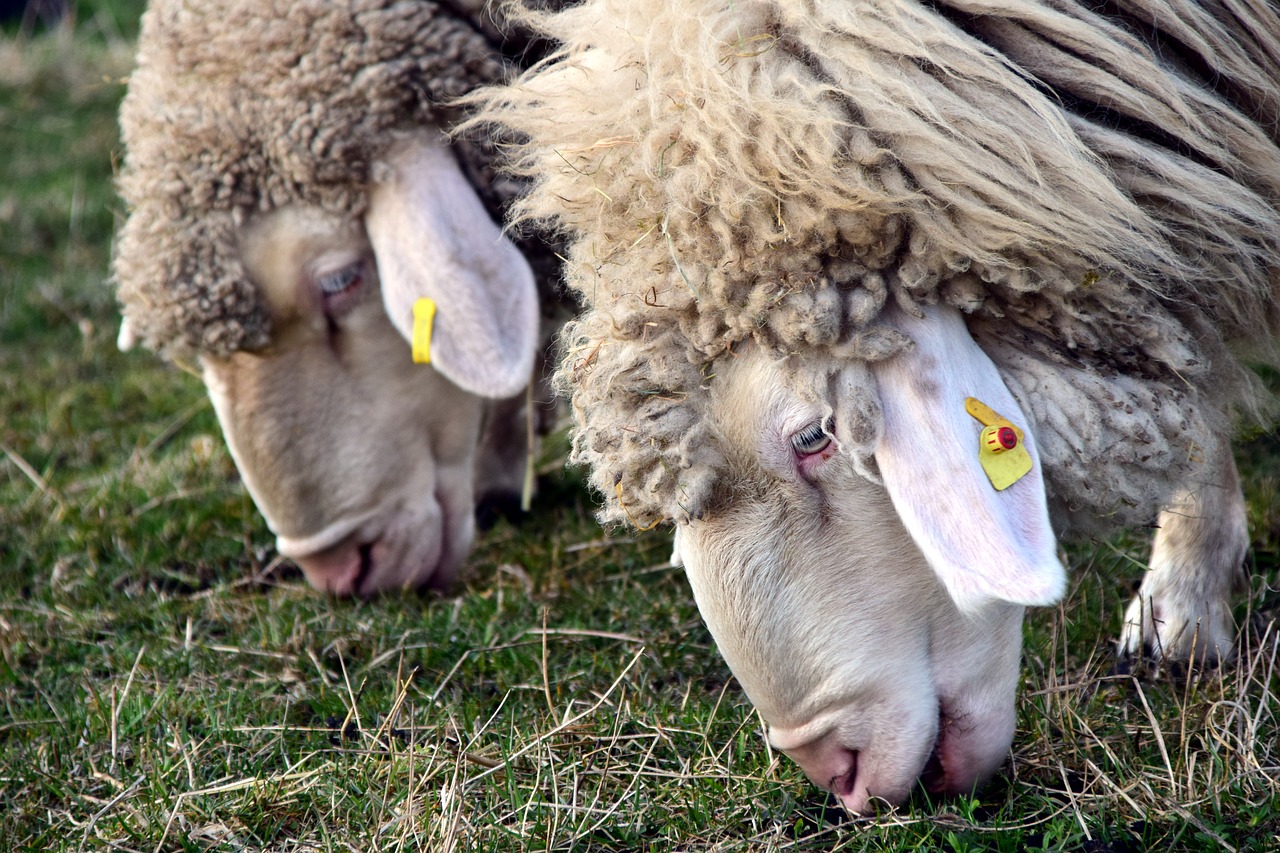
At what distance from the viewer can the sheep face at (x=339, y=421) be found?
3240 millimetres

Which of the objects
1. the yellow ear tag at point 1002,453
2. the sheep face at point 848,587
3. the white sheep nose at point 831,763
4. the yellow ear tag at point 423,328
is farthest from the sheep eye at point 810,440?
the yellow ear tag at point 423,328

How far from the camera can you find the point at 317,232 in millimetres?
3207

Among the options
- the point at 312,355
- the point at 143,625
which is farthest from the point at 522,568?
the point at 143,625

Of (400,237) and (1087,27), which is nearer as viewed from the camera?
(1087,27)

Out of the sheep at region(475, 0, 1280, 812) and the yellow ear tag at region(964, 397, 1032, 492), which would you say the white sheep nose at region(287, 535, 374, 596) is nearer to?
the sheep at region(475, 0, 1280, 812)

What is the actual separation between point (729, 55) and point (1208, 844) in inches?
64.0

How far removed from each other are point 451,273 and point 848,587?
1.38m

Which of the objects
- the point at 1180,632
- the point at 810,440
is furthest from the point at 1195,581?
the point at 810,440

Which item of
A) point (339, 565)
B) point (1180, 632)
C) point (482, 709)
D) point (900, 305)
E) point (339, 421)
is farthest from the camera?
point (339, 565)

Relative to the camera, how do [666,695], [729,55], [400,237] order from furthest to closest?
[400,237]
[666,695]
[729,55]

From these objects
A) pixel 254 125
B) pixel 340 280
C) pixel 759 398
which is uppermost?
pixel 759 398

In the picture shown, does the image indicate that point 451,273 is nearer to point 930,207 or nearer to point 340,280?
point 340,280

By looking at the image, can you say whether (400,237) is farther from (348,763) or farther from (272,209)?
(348,763)

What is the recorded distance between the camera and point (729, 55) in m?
2.11
